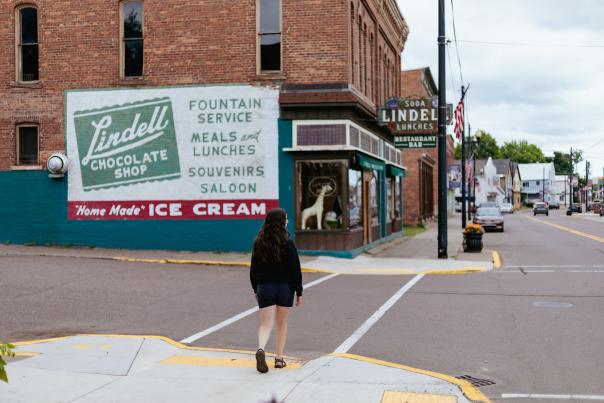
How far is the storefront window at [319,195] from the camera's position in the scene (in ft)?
67.0

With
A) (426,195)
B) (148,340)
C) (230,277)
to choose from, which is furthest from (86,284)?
(426,195)

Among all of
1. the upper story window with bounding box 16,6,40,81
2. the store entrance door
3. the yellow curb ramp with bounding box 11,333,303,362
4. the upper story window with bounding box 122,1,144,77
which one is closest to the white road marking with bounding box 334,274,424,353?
the yellow curb ramp with bounding box 11,333,303,362

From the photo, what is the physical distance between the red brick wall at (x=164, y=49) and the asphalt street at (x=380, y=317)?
5982mm

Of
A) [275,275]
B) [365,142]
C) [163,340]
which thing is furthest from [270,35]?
[275,275]

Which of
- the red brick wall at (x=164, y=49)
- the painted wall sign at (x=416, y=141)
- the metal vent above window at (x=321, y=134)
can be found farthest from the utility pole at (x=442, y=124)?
the metal vent above window at (x=321, y=134)

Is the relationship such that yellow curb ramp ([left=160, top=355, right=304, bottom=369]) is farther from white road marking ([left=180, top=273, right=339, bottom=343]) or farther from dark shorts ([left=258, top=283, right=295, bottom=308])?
white road marking ([left=180, top=273, right=339, bottom=343])

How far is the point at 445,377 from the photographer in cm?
698

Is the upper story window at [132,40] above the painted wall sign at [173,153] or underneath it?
above

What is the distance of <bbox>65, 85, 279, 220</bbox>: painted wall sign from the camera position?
20547mm

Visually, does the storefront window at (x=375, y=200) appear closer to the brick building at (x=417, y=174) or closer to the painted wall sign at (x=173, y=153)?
the painted wall sign at (x=173, y=153)

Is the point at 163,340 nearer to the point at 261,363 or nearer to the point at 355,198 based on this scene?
the point at 261,363

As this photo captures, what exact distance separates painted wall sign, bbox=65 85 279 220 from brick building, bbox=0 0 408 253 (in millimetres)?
44

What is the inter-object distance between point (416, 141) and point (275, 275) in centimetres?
1641

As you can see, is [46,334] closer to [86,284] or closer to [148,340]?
[148,340]
